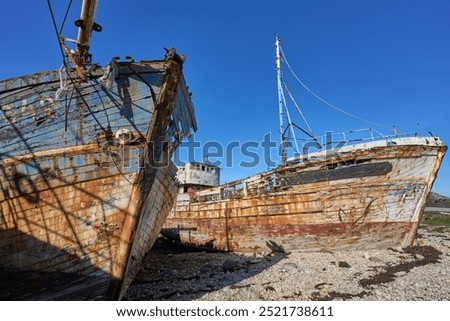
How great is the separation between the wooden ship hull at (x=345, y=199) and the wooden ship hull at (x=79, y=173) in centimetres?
817

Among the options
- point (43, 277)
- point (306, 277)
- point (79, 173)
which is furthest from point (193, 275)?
point (79, 173)

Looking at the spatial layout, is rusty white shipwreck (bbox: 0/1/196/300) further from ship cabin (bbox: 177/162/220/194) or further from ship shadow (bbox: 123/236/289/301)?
ship cabin (bbox: 177/162/220/194)

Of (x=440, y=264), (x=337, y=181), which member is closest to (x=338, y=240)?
(x=337, y=181)

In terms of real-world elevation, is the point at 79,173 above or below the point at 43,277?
above

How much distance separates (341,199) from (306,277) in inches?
178

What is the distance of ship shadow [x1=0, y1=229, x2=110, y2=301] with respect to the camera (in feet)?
18.9

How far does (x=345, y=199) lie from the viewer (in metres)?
12.2

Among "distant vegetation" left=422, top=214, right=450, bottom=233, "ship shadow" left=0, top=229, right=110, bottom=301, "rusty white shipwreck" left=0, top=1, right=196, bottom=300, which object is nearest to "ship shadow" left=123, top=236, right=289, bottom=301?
"rusty white shipwreck" left=0, top=1, right=196, bottom=300

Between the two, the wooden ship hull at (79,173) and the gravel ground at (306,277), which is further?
the gravel ground at (306,277)

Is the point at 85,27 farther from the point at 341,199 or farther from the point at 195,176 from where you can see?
the point at 195,176

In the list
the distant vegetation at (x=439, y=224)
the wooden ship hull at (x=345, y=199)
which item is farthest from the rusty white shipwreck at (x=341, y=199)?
the distant vegetation at (x=439, y=224)

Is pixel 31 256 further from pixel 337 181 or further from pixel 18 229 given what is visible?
pixel 337 181

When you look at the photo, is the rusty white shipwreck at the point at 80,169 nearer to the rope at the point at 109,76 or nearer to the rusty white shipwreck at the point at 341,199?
the rope at the point at 109,76

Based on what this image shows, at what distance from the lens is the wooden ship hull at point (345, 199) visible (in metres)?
11.9
